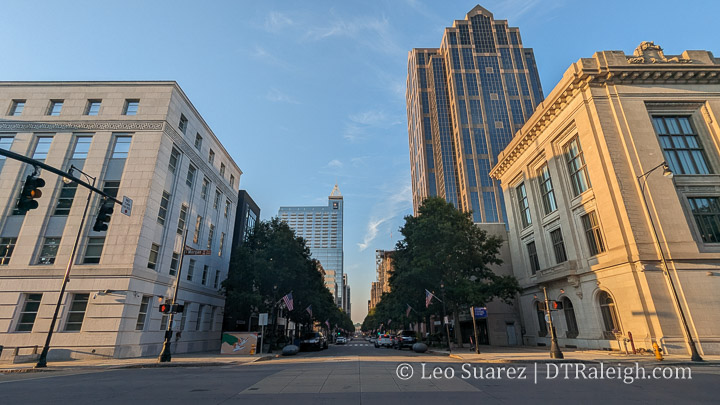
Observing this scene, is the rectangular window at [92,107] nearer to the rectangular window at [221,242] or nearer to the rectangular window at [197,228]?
the rectangular window at [197,228]

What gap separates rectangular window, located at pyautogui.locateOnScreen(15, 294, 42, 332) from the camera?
24234mm

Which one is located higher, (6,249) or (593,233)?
(593,233)

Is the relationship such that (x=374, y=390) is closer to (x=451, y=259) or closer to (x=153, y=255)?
(x=153, y=255)

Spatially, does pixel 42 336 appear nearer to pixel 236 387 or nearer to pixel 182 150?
pixel 182 150

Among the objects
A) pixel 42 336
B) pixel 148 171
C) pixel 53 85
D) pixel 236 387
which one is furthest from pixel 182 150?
pixel 236 387

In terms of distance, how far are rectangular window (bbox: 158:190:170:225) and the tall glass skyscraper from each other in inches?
3090

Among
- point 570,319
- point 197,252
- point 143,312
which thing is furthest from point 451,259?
point 143,312

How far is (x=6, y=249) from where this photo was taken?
2608cm

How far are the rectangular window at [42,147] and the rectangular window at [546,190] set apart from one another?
47057mm

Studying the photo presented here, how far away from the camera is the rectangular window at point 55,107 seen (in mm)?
30131

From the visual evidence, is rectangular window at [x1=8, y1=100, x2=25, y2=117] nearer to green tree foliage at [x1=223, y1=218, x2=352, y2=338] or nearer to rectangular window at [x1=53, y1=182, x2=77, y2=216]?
rectangular window at [x1=53, y1=182, x2=77, y2=216]

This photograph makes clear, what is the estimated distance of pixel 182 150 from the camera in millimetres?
32344

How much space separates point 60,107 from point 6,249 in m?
13.0

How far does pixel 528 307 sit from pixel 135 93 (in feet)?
150
